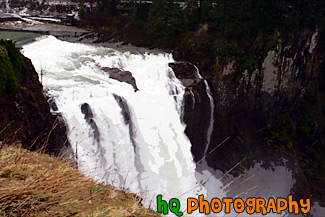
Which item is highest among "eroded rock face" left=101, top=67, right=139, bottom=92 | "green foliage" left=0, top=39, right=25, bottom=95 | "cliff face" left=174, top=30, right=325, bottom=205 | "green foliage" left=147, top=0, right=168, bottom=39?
"green foliage" left=147, top=0, right=168, bottom=39

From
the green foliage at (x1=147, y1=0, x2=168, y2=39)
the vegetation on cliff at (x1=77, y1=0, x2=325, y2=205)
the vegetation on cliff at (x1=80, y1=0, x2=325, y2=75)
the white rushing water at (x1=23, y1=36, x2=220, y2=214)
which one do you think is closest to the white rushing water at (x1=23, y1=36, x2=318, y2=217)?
the white rushing water at (x1=23, y1=36, x2=220, y2=214)

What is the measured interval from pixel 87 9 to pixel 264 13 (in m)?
18.8

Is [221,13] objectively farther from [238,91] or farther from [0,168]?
[0,168]

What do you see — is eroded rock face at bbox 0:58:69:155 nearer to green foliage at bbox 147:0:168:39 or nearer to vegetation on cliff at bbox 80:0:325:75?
vegetation on cliff at bbox 80:0:325:75

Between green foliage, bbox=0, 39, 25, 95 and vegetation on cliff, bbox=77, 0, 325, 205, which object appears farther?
vegetation on cliff, bbox=77, 0, 325, 205

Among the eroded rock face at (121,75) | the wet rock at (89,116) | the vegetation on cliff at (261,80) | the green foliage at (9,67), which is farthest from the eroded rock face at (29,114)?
the vegetation on cliff at (261,80)

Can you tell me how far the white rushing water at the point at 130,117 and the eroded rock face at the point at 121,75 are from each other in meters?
0.40

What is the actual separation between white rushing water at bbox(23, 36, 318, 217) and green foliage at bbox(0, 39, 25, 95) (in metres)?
2.06

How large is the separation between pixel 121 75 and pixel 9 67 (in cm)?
790

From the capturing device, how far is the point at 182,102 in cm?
1912

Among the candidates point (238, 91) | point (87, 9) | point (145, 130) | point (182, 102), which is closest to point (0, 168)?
point (145, 130)

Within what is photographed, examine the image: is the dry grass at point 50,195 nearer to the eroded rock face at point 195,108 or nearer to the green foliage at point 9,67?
the green foliage at point 9,67

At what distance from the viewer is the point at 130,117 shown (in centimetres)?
1583

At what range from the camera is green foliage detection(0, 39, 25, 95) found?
34.8ft
